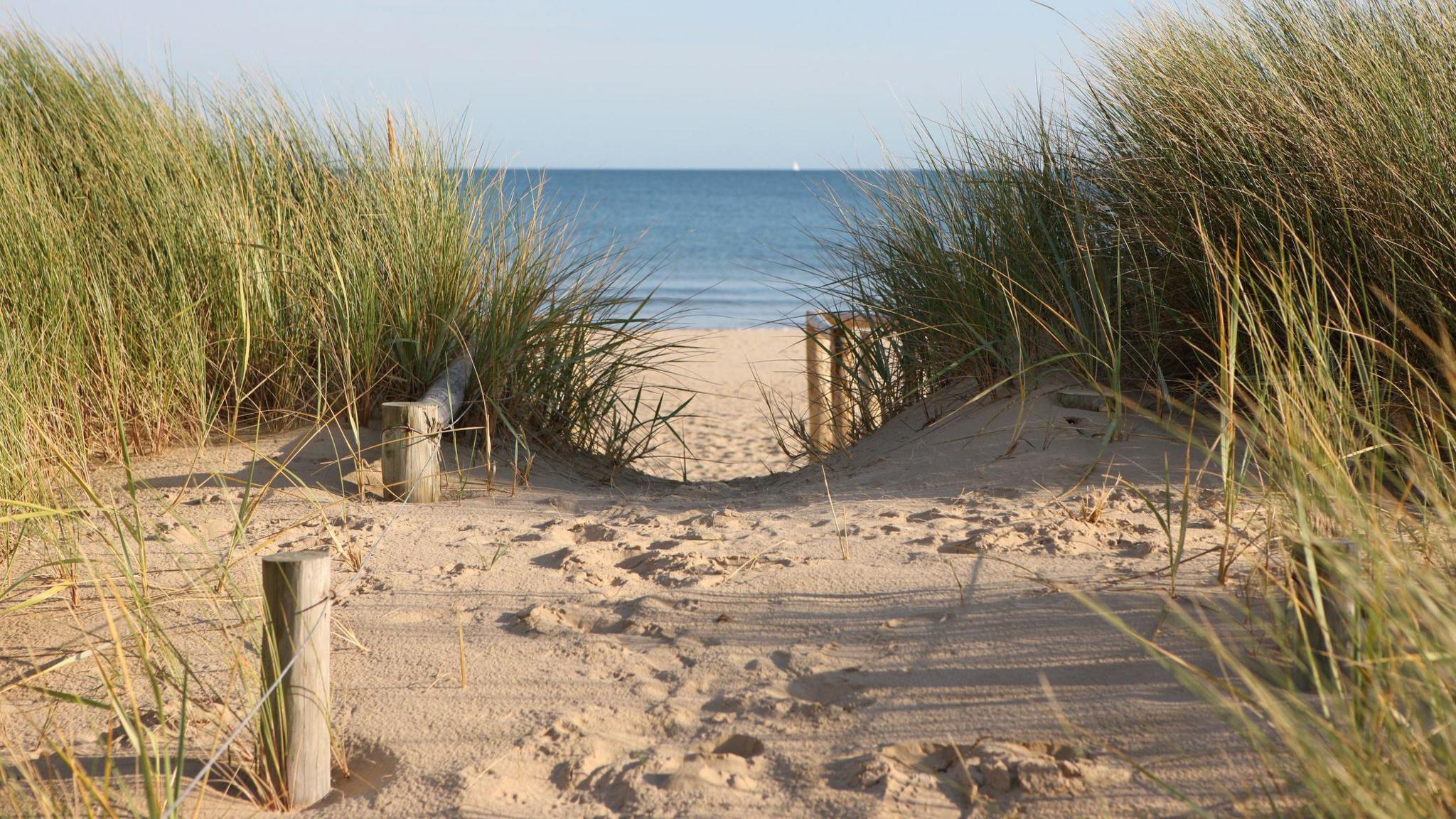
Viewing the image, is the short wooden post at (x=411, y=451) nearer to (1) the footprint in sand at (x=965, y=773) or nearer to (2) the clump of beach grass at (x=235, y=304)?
(2) the clump of beach grass at (x=235, y=304)

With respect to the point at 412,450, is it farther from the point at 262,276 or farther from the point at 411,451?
the point at 262,276

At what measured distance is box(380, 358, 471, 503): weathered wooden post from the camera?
3.51 m

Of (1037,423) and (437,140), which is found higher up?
(437,140)

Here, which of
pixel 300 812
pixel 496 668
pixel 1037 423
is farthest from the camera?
pixel 1037 423

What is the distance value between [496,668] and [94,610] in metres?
1.05

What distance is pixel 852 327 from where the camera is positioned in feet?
15.1

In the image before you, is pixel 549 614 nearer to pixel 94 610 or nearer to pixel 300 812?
pixel 300 812

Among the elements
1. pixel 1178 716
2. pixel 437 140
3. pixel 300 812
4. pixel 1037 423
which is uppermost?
pixel 437 140

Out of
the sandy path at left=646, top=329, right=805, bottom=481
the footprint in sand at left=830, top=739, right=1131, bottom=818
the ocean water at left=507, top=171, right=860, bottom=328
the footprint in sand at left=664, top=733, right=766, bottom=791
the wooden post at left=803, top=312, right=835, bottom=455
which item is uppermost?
the ocean water at left=507, top=171, right=860, bottom=328

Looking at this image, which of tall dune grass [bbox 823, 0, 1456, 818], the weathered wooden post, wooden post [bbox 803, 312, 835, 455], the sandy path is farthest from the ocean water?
the weathered wooden post

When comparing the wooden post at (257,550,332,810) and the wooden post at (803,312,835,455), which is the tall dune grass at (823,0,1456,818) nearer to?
the wooden post at (803,312,835,455)

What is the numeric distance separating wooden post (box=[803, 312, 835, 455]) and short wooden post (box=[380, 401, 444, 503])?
160 centimetres

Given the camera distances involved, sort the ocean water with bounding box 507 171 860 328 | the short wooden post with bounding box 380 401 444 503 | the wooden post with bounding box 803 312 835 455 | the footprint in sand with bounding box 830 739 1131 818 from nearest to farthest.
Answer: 1. the footprint in sand with bounding box 830 739 1131 818
2. the short wooden post with bounding box 380 401 444 503
3. the wooden post with bounding box 803 312 835 455
4. the ocean water with bounding box 507 171 860 328

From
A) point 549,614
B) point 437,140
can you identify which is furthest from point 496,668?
point 437,140
